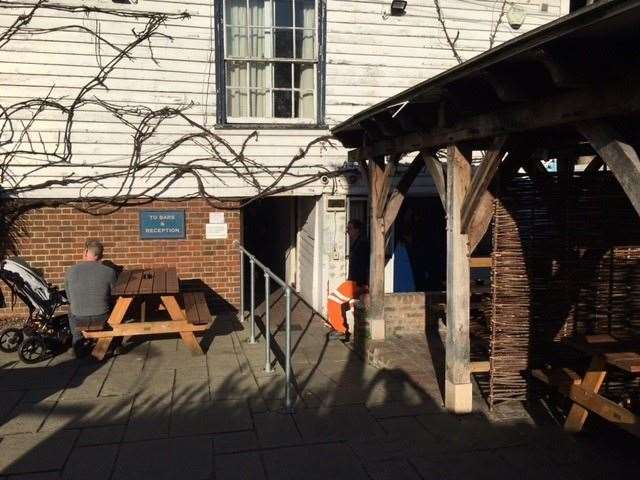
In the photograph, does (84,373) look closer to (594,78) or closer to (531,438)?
(531,438)

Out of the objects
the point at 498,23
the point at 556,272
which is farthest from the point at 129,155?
the point at 498,23

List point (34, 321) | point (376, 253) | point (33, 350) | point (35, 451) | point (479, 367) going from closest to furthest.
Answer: point (35, 451) → point (479, 367) → point (33, 350) → point (34, 321) → point (376, 253)

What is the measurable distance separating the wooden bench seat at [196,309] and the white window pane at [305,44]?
12.5 feet

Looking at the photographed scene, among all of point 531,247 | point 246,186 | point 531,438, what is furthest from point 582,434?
point 246,186

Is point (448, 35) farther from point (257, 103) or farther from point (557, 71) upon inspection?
point (557, 71)

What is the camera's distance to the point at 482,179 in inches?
188

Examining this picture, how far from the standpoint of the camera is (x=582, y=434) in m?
4.99

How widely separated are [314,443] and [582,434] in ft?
7.36

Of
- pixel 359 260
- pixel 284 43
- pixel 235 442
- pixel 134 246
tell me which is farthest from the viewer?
pixel 284 43

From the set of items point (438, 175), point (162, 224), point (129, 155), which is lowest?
point (162, 224)

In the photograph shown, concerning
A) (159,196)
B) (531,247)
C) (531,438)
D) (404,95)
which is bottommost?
(531,438)

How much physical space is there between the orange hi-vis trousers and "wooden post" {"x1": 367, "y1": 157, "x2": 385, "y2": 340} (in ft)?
2.10

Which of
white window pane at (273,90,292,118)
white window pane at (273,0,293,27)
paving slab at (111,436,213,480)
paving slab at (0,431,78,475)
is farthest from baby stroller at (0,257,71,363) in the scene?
white window pane at (273,0,293,27)

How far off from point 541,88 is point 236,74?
18.6 ft
